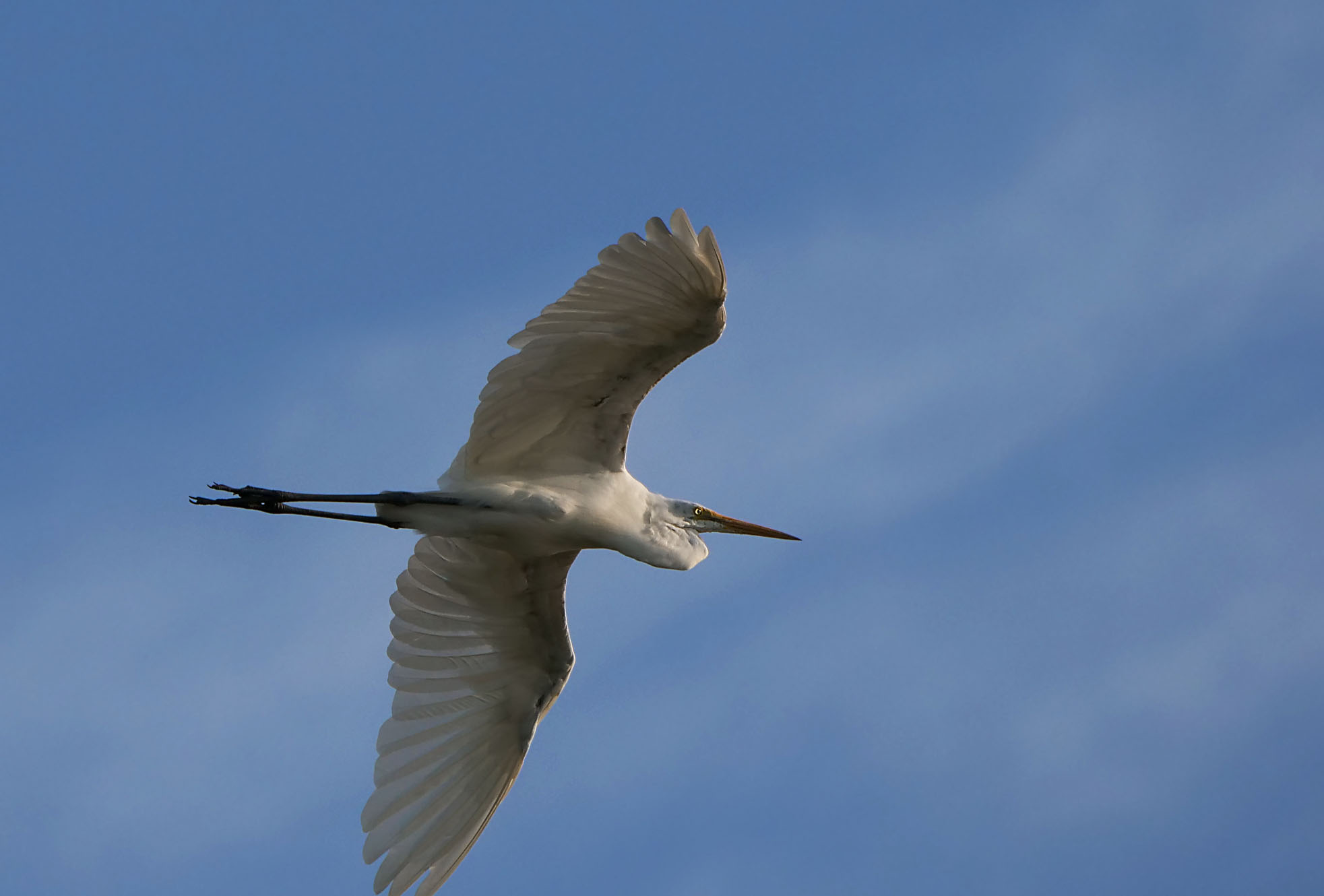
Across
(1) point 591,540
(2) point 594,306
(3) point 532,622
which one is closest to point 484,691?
(3) point 532,622

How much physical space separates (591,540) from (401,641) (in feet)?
5.93

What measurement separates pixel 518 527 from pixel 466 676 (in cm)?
160

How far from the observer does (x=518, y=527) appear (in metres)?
11.1

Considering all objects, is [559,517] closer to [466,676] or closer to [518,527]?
[518,527]

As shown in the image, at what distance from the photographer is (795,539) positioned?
41.1ft

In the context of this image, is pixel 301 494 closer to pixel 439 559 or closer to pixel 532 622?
pixel 439 559

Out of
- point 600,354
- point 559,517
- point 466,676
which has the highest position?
point 600,354

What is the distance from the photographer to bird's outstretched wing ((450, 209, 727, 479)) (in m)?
9.80

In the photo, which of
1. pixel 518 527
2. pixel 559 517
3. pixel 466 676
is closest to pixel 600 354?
pixel 559 517

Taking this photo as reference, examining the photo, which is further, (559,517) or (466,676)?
(466,676)

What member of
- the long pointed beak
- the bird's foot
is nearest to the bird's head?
the long pointed beak

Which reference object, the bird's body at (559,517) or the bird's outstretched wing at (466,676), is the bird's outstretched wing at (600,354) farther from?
the bird's outstretched wing at (466,676)

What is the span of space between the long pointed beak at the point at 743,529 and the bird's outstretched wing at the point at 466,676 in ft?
3.92

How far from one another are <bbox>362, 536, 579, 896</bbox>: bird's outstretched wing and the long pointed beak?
1195 millimetres
